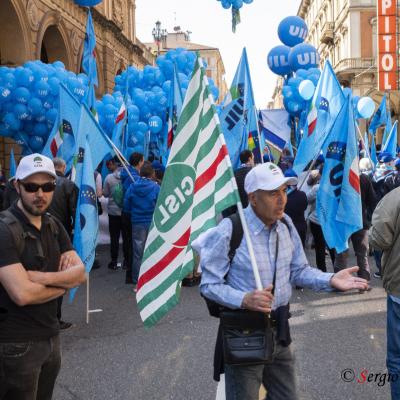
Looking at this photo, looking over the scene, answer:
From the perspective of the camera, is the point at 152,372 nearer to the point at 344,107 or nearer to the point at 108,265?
the point at 344,107

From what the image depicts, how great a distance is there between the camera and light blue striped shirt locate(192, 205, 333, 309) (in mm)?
2672

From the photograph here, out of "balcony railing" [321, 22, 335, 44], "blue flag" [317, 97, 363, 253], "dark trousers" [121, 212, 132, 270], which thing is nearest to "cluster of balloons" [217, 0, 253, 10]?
"blue flag" [317, 97, 363, 253]

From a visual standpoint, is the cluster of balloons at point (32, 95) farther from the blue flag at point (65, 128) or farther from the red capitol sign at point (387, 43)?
the red capitol sign at point (387, 43)

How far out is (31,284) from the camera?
2488 mm

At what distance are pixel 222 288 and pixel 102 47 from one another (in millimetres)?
25497

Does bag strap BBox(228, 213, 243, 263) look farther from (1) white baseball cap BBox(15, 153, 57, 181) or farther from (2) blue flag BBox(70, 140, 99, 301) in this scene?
(2) blue flag BBox(70, 140, 99, 301)

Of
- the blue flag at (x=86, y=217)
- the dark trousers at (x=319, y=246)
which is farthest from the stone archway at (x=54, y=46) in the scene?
the blue flag at (x=86, y=217)

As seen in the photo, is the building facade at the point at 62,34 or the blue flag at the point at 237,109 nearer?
the blue flag at the point at 237,109

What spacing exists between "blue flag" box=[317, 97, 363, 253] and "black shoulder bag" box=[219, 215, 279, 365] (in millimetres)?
4232

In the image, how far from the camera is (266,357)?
2.60m

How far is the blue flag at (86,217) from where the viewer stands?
5.81 metres

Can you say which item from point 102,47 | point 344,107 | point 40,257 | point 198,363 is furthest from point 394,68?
point 40,257

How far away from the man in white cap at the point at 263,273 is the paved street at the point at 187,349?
4.34 ft

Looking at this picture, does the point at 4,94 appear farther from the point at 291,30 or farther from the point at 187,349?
the point at 291,30
